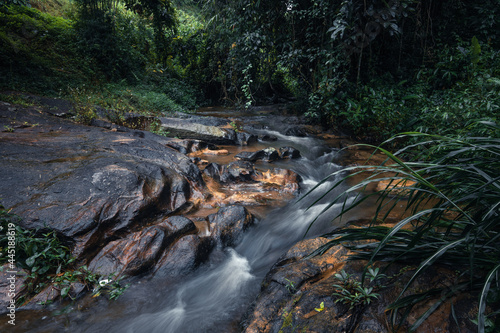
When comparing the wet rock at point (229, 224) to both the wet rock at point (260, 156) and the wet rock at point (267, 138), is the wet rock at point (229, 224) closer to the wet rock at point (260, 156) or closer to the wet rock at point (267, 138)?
the wet rock at point (260, 156)

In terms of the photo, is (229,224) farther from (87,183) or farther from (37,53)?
(37,53)

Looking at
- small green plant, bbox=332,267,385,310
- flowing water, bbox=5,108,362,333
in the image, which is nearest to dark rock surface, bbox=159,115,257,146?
flowing water, bbox=5,108,362,333

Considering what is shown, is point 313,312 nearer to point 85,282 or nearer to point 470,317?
point 470,317

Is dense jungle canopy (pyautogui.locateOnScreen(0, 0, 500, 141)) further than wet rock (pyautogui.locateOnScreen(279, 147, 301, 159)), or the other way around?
wet rock (pyautogui.locateOnScreen(279, 147, 301, 159))

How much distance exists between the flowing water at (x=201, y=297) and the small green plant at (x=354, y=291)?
64 cm

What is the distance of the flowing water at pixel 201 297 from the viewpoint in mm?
2338

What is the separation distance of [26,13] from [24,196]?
35.8 feet

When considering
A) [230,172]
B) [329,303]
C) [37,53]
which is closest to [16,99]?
[37,53]

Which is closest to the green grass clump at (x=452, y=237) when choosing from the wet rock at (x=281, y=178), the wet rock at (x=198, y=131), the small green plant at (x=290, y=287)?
the small green plant at (x=290, y=287)

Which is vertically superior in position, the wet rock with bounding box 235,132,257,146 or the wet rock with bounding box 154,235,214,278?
the wet rock with bounding box 235,132,257,146

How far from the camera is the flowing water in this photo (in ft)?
7.67

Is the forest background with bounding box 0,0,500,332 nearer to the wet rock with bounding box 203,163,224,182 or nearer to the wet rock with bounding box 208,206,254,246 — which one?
the wet rock with bounding box 208,206,254,246

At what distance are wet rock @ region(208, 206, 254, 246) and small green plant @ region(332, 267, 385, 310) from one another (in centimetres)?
191

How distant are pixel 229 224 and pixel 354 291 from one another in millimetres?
2071
